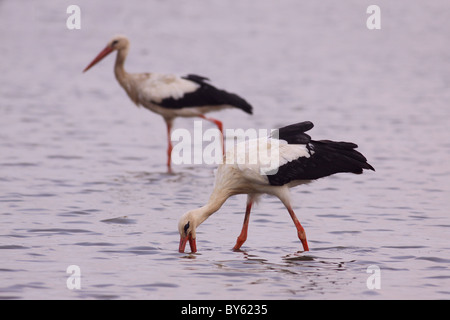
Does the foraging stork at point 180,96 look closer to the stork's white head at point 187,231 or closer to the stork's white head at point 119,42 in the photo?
the stork's white head at point 119,42

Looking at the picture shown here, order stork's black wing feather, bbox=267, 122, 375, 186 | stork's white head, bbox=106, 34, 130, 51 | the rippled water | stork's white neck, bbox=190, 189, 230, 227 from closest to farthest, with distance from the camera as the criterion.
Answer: the rippled water, stork's white neck, bbox=190, 189, 230, 227, stork's black wing feather, bbox=267, 122, 375, 186, stork's white head, bbox=106, 34, 130, 51

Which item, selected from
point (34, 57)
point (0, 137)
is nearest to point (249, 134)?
point (0, 137)

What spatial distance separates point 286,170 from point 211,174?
4.02 metres

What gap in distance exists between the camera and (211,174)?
1252cm

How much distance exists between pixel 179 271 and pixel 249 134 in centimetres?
769

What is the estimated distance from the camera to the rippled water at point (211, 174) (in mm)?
7570

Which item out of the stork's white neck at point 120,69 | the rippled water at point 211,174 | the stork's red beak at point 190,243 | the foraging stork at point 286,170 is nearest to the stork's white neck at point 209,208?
the foraging stork at point 286,170

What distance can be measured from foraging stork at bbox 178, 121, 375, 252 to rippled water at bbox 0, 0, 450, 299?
39 centimetres

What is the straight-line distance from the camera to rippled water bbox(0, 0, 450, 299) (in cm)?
757

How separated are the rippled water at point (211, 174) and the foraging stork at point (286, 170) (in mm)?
388

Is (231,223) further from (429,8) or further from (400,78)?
(429,8)

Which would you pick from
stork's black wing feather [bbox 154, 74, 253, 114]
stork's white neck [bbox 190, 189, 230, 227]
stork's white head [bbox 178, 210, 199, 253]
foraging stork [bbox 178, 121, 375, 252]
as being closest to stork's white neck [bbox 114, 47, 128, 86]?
stork's black wing feather [bbox 154, 74, 253, 114]

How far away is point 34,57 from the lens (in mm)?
24094

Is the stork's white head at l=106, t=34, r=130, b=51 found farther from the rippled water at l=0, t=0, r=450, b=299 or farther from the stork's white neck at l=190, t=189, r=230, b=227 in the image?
the stork's white neck at l=190, t=189, r=230, b=227
